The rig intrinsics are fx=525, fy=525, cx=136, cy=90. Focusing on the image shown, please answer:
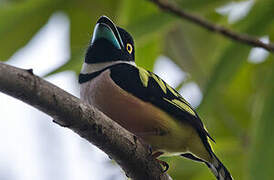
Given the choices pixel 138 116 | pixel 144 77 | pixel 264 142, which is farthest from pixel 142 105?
pixel 264 142

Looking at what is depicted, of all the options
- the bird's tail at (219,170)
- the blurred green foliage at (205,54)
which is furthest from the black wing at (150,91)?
the blurred green foliage at (205,54)

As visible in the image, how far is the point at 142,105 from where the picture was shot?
2.87 meters

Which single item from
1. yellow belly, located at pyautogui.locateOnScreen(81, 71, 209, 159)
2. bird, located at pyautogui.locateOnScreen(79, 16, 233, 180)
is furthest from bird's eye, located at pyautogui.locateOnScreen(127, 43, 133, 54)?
yellow belly, located at pyautogui.locateOnScreen(81, 71, 209, 159)

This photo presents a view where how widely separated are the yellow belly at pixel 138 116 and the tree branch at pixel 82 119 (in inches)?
10.7

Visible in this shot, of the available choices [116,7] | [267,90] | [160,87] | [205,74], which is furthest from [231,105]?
[160,87]

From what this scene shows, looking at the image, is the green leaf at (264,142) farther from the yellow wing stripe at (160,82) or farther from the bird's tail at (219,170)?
the yellow wing stripe at (160,82)

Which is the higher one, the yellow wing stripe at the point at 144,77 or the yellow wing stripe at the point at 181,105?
the yellow wing stripe at the point at 144,77

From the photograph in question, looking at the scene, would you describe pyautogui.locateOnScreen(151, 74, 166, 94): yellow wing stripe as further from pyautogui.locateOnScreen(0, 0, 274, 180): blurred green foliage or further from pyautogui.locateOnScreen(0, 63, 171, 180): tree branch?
pyautogui.locateOnScreen(0, 0, 274, 180): blurred green foliage

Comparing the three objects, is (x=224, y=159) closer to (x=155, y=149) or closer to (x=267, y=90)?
(x=267, y=90)

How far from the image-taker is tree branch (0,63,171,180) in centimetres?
190

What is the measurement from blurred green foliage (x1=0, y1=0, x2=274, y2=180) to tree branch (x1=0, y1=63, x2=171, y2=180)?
1.28 metres

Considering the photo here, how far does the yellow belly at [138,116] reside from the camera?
112 inches

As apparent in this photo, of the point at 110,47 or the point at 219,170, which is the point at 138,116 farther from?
the point at 219,170

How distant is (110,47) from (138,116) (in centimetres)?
51
